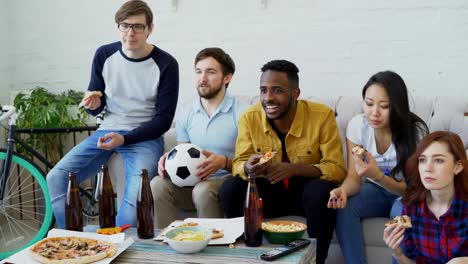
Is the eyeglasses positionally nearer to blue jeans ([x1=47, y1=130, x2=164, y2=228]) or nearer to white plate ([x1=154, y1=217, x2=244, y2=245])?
blue jeans ([x1=47, y1=130, x2=164, y2=228])

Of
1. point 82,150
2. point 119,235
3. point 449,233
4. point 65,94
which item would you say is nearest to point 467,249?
point 449,233

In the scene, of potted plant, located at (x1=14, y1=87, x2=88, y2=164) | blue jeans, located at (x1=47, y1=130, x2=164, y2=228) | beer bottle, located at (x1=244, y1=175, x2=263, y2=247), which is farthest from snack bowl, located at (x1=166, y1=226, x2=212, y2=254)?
potted plant, located at (x1=14, y1=87, x2=88, y2=164)

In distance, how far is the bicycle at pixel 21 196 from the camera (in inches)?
111

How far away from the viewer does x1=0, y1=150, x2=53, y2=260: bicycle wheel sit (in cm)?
290

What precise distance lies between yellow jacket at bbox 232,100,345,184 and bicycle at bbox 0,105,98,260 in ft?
4.17

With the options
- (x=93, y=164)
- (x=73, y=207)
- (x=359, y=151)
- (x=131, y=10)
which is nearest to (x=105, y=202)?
(x=73, y=207)

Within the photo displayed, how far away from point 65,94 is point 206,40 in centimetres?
120

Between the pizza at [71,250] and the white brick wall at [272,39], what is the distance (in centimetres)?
193

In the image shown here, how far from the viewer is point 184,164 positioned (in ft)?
A: 7.58

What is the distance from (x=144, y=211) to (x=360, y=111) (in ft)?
4.39

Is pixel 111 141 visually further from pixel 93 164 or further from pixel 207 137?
pixel 207 137

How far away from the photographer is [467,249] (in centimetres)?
169

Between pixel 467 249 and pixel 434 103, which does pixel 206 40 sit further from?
pixel 467 249

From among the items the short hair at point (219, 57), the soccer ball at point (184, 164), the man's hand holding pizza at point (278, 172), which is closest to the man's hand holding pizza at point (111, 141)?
the soccer ball at point (184, 164)
